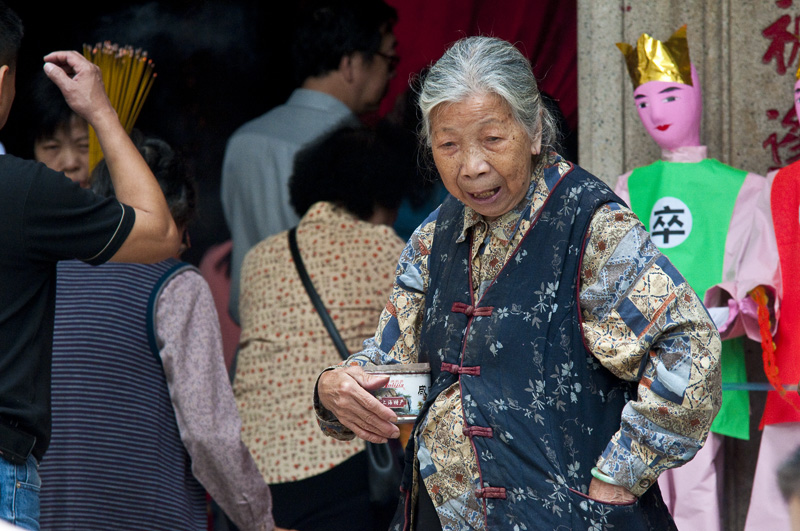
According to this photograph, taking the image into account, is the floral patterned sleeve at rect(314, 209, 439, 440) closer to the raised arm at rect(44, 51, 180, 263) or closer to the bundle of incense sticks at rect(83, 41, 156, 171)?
the raised arm at rect(44, 51, 180, 263)

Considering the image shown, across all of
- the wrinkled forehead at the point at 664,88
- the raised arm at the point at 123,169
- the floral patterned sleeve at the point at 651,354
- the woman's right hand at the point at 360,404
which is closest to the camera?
the floral patterned sleeve at the point at 651,354

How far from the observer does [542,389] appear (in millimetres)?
2061

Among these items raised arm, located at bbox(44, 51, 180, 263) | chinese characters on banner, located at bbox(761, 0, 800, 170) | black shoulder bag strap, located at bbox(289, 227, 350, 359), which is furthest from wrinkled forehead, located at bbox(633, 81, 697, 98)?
raised arm, located at bbox(44, 51, 180, 263)

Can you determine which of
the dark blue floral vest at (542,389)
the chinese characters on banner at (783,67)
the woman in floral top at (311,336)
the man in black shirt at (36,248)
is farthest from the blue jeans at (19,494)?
the chinese characters on banner at (783,67)

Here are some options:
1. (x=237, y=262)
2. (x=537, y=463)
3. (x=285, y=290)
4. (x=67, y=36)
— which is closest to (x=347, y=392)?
(x=537, y=463)

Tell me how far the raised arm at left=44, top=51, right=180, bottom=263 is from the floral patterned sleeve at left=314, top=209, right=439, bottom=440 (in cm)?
52

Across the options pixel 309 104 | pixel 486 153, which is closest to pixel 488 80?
pixel 486 153

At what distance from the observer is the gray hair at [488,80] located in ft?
7.18

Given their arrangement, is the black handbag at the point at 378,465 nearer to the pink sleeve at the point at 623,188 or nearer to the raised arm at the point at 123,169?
the pink sleeve at the point at 623,188

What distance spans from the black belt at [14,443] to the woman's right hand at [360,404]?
0.65 metres

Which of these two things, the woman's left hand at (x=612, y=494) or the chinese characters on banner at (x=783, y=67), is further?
the chinese characters on banner at (x=783, y=67)

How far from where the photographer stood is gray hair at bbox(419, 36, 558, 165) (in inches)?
86.1

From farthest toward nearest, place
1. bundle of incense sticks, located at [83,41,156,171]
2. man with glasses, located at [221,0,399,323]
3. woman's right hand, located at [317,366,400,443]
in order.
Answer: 1. man with glasses, located at [221,0,399,323]
2. bundle of incense sticks, located at [83,41,156,171]
3. woman's right hand, located at [317,366,400,443]

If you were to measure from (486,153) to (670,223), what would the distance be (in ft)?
5.13
